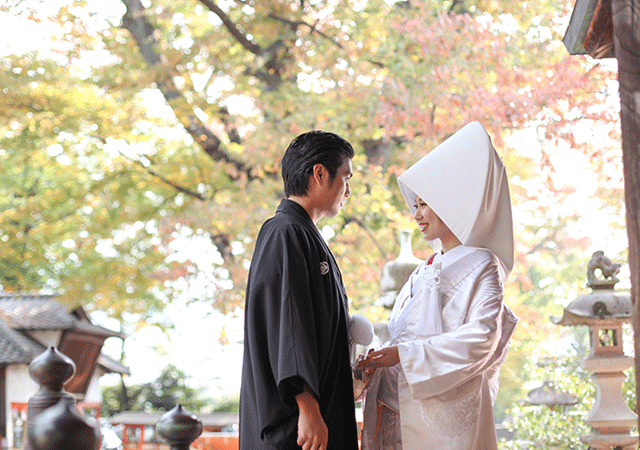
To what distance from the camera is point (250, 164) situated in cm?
722

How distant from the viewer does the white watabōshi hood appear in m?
1.91

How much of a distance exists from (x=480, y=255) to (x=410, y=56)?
204 inches

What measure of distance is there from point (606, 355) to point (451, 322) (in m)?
2.20

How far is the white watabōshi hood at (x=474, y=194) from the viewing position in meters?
1.91

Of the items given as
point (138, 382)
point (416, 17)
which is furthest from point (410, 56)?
point (138, 382)

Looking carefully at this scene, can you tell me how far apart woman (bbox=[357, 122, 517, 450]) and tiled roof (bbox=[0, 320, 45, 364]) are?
276 inches

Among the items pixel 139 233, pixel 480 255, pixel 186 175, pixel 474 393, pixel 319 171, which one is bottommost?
pixel 474 393

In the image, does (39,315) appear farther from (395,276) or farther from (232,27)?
(395,276)

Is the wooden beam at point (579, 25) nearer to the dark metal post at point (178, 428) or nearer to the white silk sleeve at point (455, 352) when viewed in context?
the white silk sleeve at point (455, 352)

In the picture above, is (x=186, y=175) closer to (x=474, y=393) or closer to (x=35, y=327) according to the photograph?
(x=35, y=327)

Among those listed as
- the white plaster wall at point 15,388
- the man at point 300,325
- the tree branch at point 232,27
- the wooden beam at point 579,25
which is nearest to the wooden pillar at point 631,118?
the wooden beam at point 579,25

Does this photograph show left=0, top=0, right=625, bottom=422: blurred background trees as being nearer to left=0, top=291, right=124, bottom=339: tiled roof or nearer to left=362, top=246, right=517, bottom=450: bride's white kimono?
left=0, top=291, right=124, bottom=339: tiled roof

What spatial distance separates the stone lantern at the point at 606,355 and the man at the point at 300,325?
2.39m

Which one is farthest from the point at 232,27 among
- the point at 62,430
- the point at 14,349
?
the point at 62,430
